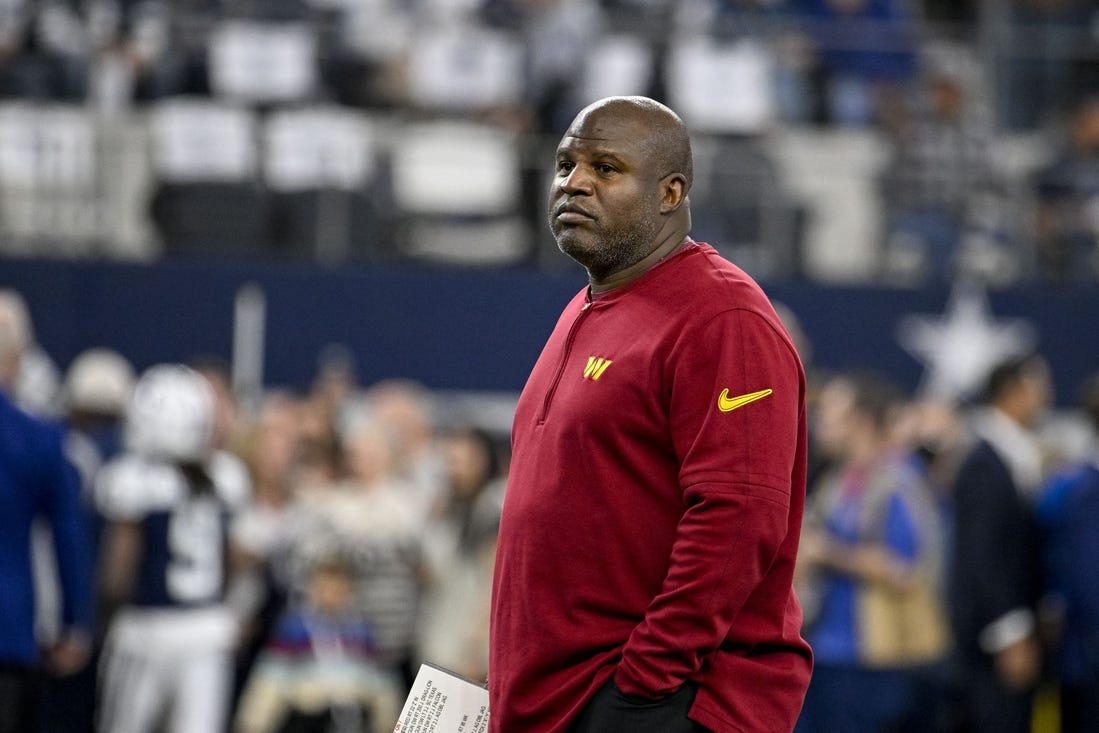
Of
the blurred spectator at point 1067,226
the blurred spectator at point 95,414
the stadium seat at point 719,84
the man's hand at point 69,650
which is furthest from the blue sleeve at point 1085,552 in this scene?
the stadium seat at point 719,84

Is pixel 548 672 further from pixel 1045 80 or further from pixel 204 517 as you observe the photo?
pixel 1045 80

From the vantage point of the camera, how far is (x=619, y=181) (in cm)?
330

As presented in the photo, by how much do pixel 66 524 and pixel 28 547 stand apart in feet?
0.65

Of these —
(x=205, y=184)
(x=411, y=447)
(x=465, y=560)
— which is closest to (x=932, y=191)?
(x=411, y=447)

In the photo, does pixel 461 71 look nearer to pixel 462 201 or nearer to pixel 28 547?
pixel 462 201

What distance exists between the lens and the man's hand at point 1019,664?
7.69 meters

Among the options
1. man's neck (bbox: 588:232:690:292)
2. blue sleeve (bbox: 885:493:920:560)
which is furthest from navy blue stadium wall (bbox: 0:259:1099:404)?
man's neck (bbox: 588:232:690:292)

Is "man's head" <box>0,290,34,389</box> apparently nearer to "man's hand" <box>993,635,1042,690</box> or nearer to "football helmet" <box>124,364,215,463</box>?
"football helmet" <box>124,364,215,463</box>

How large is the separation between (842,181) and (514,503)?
9.79 metres

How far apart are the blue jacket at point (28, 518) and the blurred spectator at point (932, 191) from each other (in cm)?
744

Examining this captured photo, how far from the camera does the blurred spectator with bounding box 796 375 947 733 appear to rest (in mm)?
7426

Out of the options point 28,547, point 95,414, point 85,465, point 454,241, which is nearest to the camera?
point 28,547

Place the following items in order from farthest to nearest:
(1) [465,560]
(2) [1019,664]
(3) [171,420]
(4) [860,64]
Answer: (4) [860,64] < (1) [465,560] < (3) [171,420] < (2) [1019,664]

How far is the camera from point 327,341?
12.1m
